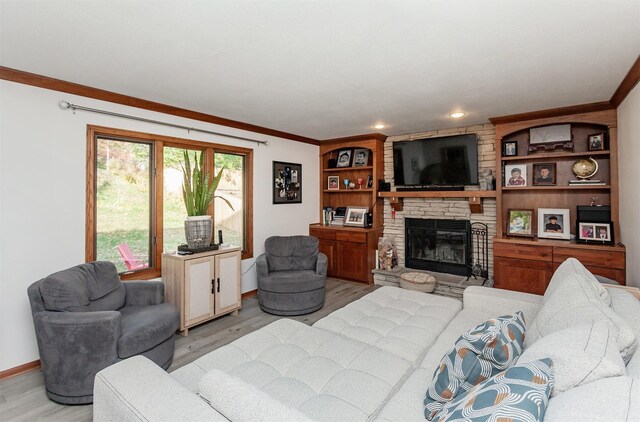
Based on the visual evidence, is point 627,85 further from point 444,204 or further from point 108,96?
point 108,96

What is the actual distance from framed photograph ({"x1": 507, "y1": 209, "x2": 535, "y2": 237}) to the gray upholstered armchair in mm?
4066

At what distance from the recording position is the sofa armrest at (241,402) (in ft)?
3.18

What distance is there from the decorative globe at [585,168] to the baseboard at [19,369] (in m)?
5.75

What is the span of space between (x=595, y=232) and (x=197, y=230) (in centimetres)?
433

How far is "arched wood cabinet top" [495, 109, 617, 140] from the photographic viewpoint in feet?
11.1

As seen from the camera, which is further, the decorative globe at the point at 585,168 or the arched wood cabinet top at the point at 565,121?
the decorative globe at the point at 585,168

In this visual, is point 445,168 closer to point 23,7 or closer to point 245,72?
point 245,72

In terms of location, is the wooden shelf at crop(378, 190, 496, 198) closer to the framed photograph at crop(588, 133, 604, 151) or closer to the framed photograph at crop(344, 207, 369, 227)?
the framed photograph at crop(344, 207, 369, 227)

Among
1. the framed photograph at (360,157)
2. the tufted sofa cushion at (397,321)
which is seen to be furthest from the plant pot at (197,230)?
the framed photograph at (360,157)

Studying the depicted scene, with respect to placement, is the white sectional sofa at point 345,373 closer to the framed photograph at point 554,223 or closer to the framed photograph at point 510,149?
the framed photograph at point 554,223

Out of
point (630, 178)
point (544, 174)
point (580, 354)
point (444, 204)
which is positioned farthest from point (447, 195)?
point (580, 354)

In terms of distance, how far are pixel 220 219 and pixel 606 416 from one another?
401 cm

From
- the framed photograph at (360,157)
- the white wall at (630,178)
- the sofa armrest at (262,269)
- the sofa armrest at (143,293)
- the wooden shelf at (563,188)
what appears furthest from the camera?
the framed photograph at (360,157)

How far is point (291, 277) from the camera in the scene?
3.71 metres
